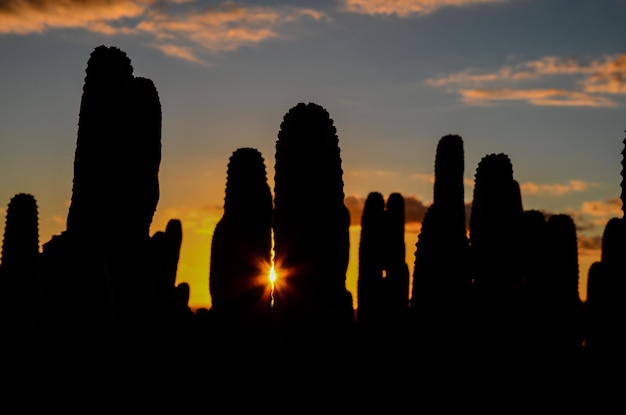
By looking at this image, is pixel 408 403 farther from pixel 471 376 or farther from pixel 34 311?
pixel 34 311

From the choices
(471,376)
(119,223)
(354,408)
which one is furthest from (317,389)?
(119,223)

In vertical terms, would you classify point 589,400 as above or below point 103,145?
below

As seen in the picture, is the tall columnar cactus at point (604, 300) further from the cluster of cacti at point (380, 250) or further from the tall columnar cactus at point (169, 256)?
the tall columnar cactus at point (169, 256)

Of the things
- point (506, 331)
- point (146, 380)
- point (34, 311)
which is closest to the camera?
point (34, 311)

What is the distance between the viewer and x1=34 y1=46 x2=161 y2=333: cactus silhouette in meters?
17.0

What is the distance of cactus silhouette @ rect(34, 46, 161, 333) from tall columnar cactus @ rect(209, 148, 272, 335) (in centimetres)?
164

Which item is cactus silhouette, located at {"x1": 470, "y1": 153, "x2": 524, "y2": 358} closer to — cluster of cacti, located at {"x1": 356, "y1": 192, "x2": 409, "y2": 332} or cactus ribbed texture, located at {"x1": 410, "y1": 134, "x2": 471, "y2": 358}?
cactus ribbed texture, located at {"x1": 410, "y1": 134, "x2": 471, "y2": 358}

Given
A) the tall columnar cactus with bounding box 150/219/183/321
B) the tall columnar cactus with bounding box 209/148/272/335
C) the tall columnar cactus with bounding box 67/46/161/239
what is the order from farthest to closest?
the tall columnar cactus with bounding box 150/219/183/321
the tall columnar cactus with bounding box 209/148/272/335
the tall columnar cactus with bounding box 67/46/161/239

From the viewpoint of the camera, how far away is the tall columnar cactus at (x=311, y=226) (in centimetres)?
1540

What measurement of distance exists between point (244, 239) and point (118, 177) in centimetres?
303

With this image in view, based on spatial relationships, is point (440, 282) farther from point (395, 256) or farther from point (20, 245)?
point (395, 256)

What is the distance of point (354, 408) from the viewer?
15.7 m

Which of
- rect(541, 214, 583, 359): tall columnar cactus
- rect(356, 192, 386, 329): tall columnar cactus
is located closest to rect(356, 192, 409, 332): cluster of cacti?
rect(356, 192, 386, 329): tall columnar cactus

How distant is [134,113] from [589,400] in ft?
34.3
